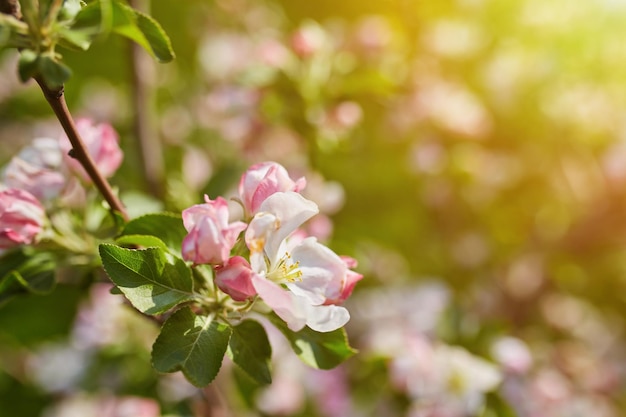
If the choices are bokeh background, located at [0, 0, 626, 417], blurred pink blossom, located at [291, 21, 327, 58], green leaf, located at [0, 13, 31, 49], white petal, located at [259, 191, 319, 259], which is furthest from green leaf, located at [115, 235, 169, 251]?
blurred pink blossom, located at [291, 21, 327, 58]

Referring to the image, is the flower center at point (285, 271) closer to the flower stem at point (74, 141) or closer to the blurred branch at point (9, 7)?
the flower stem at point (74, 141)

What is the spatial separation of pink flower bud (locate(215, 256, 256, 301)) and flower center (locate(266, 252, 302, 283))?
7 cm

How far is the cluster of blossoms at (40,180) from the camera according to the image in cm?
85

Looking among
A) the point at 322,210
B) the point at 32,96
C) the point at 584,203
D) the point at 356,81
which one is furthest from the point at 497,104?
the point at 32,96

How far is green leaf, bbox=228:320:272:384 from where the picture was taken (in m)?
0.79

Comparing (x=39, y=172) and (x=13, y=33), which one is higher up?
(x=13, y=33)

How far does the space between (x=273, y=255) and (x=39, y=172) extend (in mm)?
383

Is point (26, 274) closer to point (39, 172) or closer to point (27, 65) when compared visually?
point (39, 172)

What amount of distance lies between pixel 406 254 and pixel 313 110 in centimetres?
114

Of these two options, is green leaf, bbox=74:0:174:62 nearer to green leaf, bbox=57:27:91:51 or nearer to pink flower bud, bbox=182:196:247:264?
green leaf, bbox=57:27:91:51

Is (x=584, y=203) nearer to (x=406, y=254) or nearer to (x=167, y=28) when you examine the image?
(x=406, y=254)

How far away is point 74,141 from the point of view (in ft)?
2.47

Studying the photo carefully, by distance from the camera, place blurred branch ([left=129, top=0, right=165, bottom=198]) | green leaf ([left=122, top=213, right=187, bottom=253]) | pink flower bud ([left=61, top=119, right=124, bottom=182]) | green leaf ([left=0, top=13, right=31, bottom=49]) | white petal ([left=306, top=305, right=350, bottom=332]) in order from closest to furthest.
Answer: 1. green leaf ([left=0, top=13, right=31, bottom=49])
2. white petal ([left=306, top=305, right=350, bottom=332])
3. green leaf ([left=122, top=213, right=187, bottom=253])
4. pink flower bud ([left=61, top=119, right=124, bottom=182])
5. blurred branch ([left=129, top=0, right=165, bottom=198])

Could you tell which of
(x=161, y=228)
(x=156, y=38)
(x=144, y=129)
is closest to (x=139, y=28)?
(x=156, y=38)
